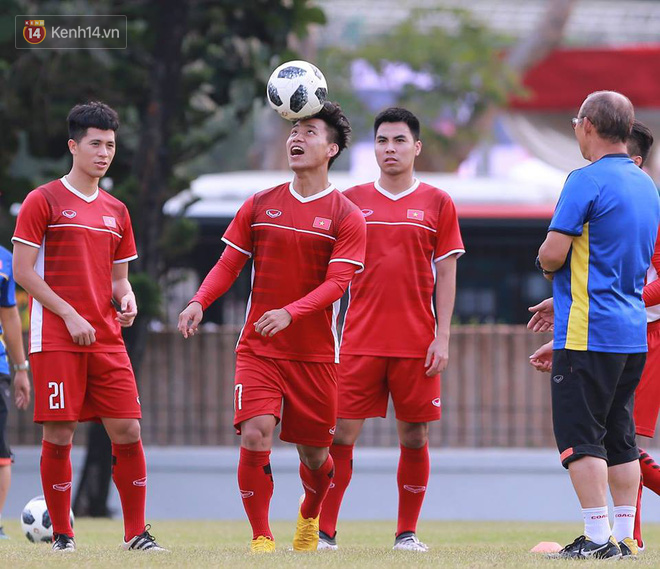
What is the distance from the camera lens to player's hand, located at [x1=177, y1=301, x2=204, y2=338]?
20.7 ft

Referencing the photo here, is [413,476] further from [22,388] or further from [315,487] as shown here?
[22,388]

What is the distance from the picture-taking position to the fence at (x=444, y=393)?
13.9 metres

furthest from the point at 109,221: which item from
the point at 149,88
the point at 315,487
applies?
the point at 149,88

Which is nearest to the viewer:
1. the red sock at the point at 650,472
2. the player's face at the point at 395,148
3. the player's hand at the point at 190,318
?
the player's hand at the point at 190,318

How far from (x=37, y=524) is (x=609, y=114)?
5.06 metres

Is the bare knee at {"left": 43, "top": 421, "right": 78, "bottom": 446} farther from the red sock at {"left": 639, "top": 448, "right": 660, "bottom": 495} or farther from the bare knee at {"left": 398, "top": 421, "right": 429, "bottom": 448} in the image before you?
the red sock at {"left": 639, "top": 448, "right": 660, "bottom": 495}

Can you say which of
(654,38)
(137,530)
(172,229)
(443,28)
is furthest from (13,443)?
(654,38)

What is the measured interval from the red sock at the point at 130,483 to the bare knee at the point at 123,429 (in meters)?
0.04

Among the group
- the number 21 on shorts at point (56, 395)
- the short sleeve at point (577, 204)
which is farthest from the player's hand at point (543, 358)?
the number 21 on shorts at point (56, 395)

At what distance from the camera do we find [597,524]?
5797 millimetres

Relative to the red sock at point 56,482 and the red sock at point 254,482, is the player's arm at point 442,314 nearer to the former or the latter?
the red sock at point 254,482

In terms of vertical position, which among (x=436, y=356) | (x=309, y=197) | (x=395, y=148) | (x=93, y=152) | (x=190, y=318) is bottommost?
(x=436, y=356)

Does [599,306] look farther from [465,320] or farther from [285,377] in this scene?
[465,320]

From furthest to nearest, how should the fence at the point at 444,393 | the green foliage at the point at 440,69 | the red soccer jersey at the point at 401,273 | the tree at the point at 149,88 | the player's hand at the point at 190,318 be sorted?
1. the green foliage at the point at 440,69
2. the fence at the point at 444,393
3. the tree at the point at 149,88
4. the red soccer jersey at the point at 401,273
5. the player's hand at the point at 190,318
